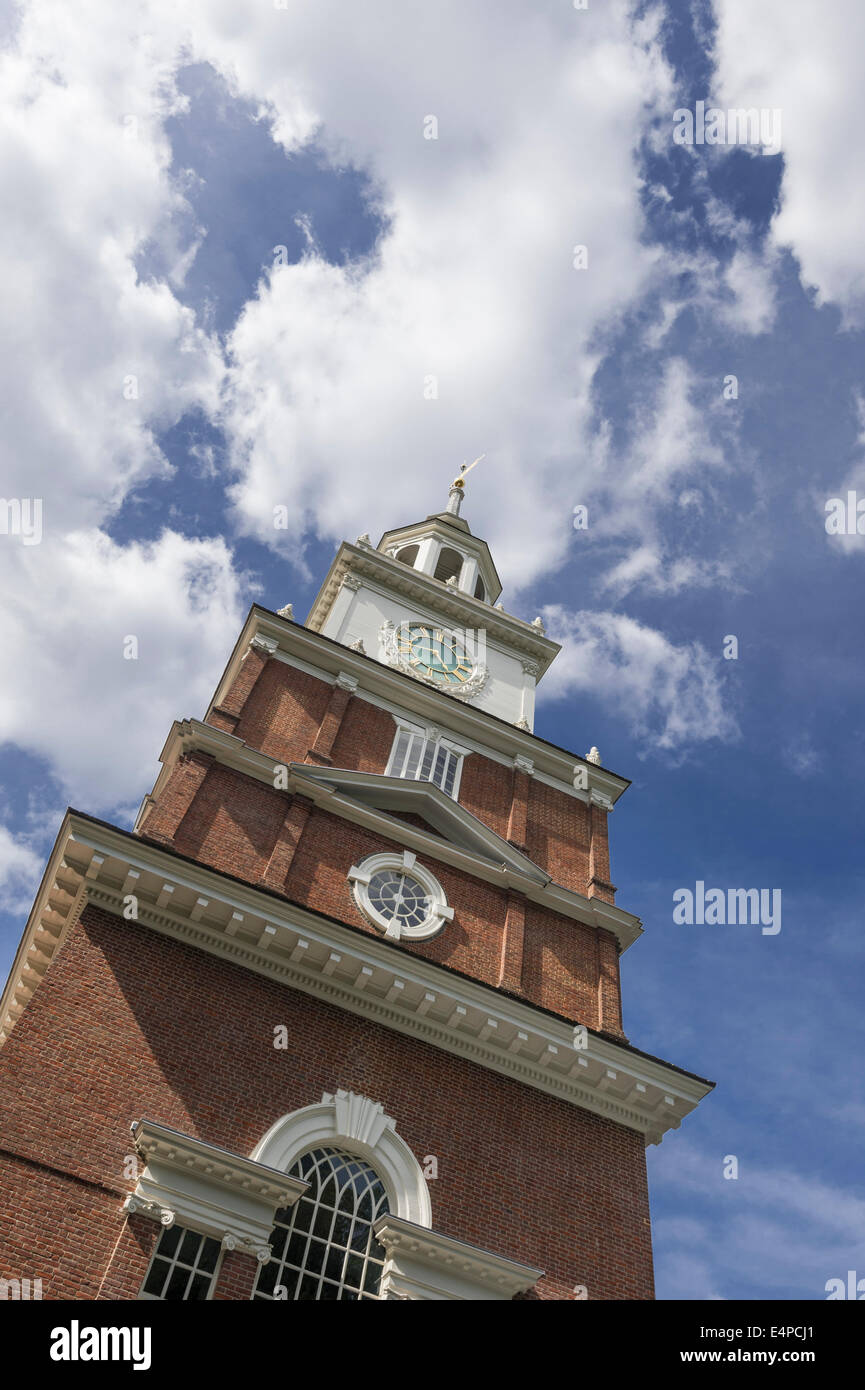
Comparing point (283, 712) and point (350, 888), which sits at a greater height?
point (283, 712)

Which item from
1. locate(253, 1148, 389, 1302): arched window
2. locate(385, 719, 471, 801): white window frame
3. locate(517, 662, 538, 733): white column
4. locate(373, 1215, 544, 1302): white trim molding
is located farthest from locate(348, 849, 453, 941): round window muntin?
locate(517, 662, 538, 733): white column

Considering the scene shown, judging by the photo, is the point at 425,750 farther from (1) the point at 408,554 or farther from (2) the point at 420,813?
(1) the point at 408,554

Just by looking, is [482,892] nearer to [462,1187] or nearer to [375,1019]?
[375,1019]

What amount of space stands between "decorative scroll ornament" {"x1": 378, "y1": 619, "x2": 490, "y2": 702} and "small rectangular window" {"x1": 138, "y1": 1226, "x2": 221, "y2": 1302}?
14125mm

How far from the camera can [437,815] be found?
20.9 metres

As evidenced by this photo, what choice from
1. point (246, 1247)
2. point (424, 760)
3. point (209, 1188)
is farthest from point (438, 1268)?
point (424, 760)

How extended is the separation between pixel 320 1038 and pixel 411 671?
11.6 metres

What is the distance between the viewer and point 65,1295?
38.2ft

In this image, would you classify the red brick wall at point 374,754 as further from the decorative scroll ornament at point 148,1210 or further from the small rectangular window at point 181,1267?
the small rectangular window at point 181,1267

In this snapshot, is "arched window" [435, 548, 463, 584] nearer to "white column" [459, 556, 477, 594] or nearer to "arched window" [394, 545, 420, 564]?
"white column" [459, 556, 477, 594]

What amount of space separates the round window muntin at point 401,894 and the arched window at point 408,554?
602 inches

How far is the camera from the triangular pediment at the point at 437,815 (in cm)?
2045
